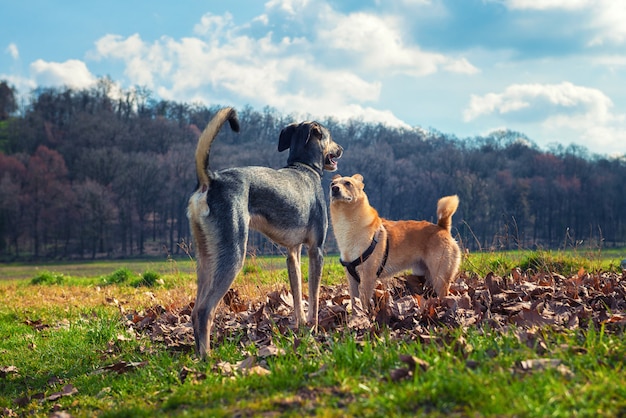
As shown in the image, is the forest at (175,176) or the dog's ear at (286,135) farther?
the forest at (175,176)

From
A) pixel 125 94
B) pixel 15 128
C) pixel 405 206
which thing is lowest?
pixel 405 206

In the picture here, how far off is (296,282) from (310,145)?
173 cm

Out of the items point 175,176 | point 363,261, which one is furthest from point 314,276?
point 175,176

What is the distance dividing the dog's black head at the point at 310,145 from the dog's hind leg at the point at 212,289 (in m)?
1.99

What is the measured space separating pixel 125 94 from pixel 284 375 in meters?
118

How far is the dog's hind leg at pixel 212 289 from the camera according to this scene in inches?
216

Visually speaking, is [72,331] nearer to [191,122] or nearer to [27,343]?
[27,343]

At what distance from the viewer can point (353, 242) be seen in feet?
24.2

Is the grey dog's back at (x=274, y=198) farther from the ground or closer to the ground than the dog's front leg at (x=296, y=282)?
farther from the ground

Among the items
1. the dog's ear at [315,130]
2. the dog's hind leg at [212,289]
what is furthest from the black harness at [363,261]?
the dog's hind leg at [212,289]

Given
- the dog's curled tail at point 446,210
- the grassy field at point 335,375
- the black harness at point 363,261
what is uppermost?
the dog's curled tail at point 446,210

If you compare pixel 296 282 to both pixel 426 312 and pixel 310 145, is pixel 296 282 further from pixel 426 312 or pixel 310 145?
pixel 310 145

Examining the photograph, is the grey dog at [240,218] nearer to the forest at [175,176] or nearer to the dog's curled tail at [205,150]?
the dog's curled tail at [205,150]

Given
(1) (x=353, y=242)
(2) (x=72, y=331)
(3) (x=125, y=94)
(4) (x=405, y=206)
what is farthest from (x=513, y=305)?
(3) (x=125, y=94)
